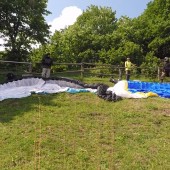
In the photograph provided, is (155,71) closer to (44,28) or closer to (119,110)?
(44,28)

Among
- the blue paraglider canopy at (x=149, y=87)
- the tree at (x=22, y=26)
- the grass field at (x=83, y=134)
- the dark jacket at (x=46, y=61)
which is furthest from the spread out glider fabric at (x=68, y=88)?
the tree at (x=22, y=26)

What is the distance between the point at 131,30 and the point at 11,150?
25856 millimetres

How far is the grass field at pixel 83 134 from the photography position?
896 cm

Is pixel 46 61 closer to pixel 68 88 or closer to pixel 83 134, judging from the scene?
pixel 68 88

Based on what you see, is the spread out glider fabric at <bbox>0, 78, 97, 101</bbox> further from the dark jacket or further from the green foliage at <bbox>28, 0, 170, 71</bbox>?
the green foliage at <bbox>28, 0, 170, 71</bbox>

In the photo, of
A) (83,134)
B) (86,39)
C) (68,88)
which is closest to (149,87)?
(68,88)

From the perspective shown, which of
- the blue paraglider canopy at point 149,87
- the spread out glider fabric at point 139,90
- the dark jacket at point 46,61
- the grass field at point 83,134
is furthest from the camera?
the dark jacket at point 46,61

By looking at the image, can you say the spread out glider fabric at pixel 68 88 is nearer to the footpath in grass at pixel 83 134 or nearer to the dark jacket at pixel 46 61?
the footpath in grass at pixel 83 134

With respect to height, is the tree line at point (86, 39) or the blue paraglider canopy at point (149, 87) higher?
the tree line at point (86, 39)

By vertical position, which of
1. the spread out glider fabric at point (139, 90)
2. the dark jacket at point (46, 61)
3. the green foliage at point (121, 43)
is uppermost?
the green foliage at point (121, 43)

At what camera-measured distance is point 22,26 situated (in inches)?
1142

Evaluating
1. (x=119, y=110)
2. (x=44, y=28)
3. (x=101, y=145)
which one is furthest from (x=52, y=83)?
(x=44, y=28)

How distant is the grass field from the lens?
8.96 metres

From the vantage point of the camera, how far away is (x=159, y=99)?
15.3 m
